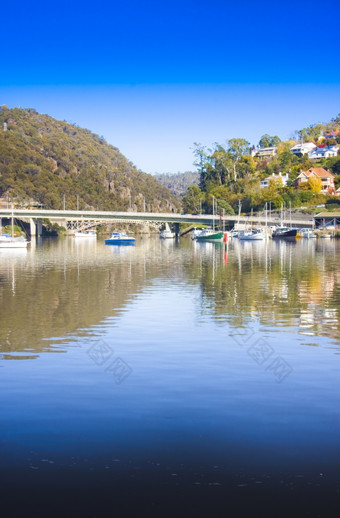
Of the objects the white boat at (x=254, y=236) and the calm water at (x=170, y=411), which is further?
the white boat at (x=254, y=236)

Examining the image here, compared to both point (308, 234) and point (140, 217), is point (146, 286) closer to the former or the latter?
point (308, 234)

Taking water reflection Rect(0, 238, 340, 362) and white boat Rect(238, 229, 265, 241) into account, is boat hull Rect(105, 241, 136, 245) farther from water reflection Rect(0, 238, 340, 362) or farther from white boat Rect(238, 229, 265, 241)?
water reflection Rect(0, 238, 340, 362)

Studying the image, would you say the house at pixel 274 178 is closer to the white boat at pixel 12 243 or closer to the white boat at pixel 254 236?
the white boat at pixel 254 236

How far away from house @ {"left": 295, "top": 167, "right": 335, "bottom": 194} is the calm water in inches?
6024

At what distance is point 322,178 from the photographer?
176125mm

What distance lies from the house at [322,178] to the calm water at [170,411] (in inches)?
6024

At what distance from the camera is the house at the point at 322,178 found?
574 ft

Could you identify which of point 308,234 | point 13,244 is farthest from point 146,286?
point 308,234

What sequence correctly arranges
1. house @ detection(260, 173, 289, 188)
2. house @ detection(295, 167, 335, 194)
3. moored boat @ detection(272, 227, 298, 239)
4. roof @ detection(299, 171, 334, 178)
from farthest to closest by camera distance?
house @ detection(260, 173, 289, 188) → roof @ detection(299, 171, 334, 178) → house @ detection(295, 167, 335, 194) → moored boat @ detection(272, 227, 298, 239)

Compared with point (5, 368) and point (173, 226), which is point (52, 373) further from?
point (173, 226)

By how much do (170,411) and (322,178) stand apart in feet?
563

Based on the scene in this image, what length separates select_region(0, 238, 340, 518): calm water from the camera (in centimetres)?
875

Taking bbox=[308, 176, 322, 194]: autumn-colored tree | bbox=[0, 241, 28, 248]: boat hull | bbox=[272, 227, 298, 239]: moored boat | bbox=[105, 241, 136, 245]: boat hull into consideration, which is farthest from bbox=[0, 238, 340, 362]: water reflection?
bbox=[308, 176, 322, 194]: autumn-colored tree

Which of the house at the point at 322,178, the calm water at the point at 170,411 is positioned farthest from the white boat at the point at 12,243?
the house at the point at 322,178
